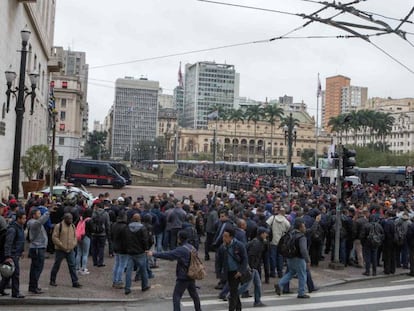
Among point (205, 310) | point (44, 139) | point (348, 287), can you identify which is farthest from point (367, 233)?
point (44, 139)

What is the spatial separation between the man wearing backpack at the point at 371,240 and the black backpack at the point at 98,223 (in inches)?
270

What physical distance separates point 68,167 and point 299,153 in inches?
4064

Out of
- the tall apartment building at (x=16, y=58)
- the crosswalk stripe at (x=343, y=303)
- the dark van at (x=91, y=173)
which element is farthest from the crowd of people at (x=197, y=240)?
the dark van at (x=91, y=173)

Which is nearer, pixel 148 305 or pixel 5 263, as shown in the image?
pixel 5 263

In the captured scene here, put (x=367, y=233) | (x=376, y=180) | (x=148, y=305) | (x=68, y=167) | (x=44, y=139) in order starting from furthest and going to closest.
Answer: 1. (x=376, y=180)
2. (x=44, y=139)
3. (x=68, y=167)
4. (x=367, y=233)
5. (x=148, y=305)

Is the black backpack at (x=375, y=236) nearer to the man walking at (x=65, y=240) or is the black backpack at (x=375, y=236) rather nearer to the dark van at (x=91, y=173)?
the man walking at (x=65, y=240)

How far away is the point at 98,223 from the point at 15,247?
126 inches

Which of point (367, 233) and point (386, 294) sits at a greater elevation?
point (367, 233)

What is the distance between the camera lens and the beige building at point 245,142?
139 metres

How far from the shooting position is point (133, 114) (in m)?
163

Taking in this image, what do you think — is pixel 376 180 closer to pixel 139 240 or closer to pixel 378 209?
pixel 378 209

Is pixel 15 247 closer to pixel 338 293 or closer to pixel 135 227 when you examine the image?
pixel 135 227

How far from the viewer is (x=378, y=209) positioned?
53.7 feet

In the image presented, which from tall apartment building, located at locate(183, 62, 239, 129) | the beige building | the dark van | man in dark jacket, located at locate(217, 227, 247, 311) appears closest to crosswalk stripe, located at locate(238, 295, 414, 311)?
man in dark jacket, located at locate(217, 227, 247, 311)
